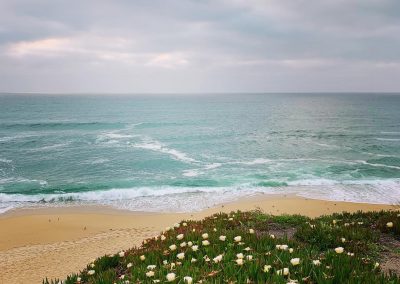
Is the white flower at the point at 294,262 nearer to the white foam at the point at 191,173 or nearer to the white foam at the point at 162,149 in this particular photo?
the white foam at the point at 191,173

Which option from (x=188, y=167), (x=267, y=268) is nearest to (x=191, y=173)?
(x=188, y=167)

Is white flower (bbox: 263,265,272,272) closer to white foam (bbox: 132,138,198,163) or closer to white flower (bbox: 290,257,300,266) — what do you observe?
white flower (bbox: 290,257,300,266)

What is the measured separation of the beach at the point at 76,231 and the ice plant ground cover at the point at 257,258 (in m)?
8.23

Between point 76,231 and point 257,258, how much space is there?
1596 centimetres

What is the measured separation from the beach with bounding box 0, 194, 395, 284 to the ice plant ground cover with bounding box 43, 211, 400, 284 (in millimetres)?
8230

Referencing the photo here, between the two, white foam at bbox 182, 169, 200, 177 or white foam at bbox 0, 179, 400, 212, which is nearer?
white foam at bbox 0, 179, 400, 212

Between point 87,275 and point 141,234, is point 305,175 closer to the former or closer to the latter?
point 141,234

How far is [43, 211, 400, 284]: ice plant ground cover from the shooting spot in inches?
162

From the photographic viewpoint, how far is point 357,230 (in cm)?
767

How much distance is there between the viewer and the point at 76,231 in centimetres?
1823

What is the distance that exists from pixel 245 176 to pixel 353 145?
78.1 ft

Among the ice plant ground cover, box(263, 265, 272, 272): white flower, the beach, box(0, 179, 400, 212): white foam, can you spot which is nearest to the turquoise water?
box(0, 179, 400, 212): white foam

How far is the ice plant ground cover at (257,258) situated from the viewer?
411cm

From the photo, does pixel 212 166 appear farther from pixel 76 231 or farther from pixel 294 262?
pixel 294 262
